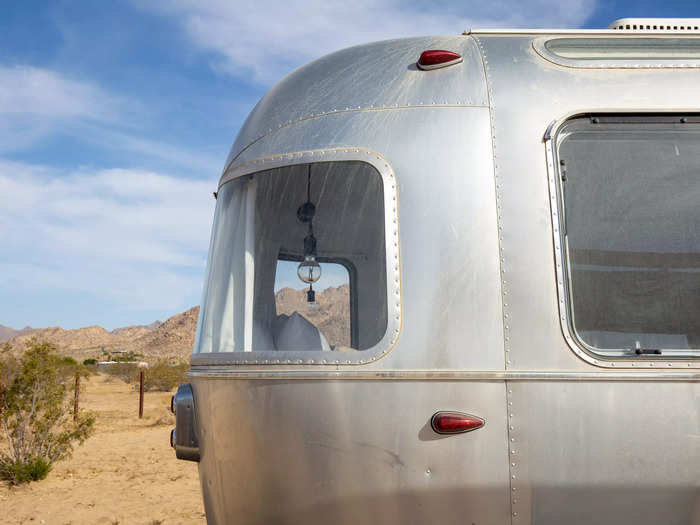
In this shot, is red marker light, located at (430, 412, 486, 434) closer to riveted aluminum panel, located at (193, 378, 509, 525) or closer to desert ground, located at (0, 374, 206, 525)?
riveted aluminum panel, located at (193, 378, 509, 525)

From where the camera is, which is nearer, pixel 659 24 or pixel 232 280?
pixel 232 280

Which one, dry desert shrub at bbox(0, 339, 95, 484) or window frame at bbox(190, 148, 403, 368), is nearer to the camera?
window frame at bbox(190, 148, 403, 368)

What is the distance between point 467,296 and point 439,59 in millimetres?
1126

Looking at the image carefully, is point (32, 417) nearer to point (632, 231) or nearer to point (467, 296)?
point (467, 296)

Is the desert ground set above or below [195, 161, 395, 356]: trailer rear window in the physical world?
below

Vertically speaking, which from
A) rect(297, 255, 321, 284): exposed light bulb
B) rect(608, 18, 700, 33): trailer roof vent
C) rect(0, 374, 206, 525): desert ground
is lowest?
rect(0, 374, 206, 525): desert ground

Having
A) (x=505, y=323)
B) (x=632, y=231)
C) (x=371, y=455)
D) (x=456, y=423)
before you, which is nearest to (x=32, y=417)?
(x=371, y=455)

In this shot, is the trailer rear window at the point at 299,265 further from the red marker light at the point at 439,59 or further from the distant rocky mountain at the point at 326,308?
the red marker light at the point at 439,59

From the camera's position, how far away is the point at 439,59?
2.89 metres

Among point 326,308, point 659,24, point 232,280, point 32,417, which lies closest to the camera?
point 326,308

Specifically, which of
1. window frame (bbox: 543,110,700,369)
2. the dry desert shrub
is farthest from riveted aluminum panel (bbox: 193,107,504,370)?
the dry desert shrub

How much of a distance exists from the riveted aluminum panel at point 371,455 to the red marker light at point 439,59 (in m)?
1.44

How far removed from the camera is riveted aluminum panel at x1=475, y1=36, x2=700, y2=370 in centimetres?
249

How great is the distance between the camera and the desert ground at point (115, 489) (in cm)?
716
